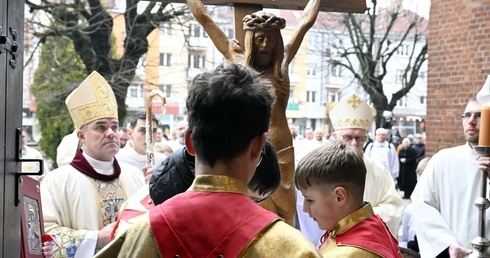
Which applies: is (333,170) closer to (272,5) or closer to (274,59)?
(274,59)

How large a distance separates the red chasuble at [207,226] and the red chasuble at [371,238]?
0.86 m

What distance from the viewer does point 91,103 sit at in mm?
5375

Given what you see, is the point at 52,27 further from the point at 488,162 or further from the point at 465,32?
the point at 488,162

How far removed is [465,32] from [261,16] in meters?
6.02

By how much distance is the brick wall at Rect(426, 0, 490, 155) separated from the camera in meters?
9.00

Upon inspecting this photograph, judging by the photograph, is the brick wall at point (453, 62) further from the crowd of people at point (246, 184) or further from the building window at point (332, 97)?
the building window at point (332, 97)

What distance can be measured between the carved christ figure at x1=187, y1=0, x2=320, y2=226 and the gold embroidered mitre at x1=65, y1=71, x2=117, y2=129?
138 centimetres

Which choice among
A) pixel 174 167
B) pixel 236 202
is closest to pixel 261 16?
pixel 174 167

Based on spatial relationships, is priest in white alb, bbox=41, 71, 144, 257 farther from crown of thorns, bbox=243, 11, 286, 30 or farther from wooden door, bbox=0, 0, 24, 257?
crown of thorns, bbox=243, 11, 286, 30

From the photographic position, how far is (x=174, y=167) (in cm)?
273

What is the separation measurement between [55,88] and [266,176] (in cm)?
1955

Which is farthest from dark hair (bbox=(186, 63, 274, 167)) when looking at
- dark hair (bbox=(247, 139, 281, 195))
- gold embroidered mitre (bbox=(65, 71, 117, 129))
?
gold embroidered mitre (bbox=(65, 71, 117, 129))

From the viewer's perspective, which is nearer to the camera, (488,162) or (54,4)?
(488,162)

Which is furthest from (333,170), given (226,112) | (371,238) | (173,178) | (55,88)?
(55,88)
